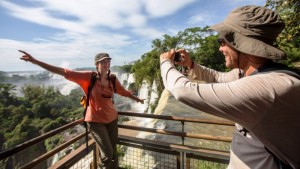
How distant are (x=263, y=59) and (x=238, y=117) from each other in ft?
1.16

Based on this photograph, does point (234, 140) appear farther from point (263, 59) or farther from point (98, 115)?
point (98, 115)

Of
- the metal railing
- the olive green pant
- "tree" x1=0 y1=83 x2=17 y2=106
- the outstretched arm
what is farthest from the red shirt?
"tree" x1=0 y1=83 x2=17 y2=106

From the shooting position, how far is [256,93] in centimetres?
91

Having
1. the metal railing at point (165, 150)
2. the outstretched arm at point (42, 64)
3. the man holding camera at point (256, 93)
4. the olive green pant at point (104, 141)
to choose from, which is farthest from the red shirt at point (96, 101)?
the man holding camera at point (256, 93)

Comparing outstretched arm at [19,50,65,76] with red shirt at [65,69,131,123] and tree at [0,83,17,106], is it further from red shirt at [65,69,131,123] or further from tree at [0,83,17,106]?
tree at [0,83,17,106]

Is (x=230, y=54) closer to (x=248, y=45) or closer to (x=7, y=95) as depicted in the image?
(x=248, y=45)

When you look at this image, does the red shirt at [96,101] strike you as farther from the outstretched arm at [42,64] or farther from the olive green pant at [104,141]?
the outstretched arm at [42,64]

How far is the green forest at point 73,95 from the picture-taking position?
12880mm

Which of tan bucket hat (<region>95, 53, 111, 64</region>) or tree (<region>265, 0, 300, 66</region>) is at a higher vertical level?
tree (<region>265, 0, 300, 66</region>)

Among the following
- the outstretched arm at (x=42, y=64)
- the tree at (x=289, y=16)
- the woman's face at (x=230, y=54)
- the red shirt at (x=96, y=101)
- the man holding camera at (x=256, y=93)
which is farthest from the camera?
the tree at (x=289, y=16)

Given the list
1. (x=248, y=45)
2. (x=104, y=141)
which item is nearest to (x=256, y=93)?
(x=248, y=45)

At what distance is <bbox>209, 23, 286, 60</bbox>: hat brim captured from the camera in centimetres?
101

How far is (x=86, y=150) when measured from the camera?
3451mm

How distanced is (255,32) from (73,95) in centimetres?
→ 7295
